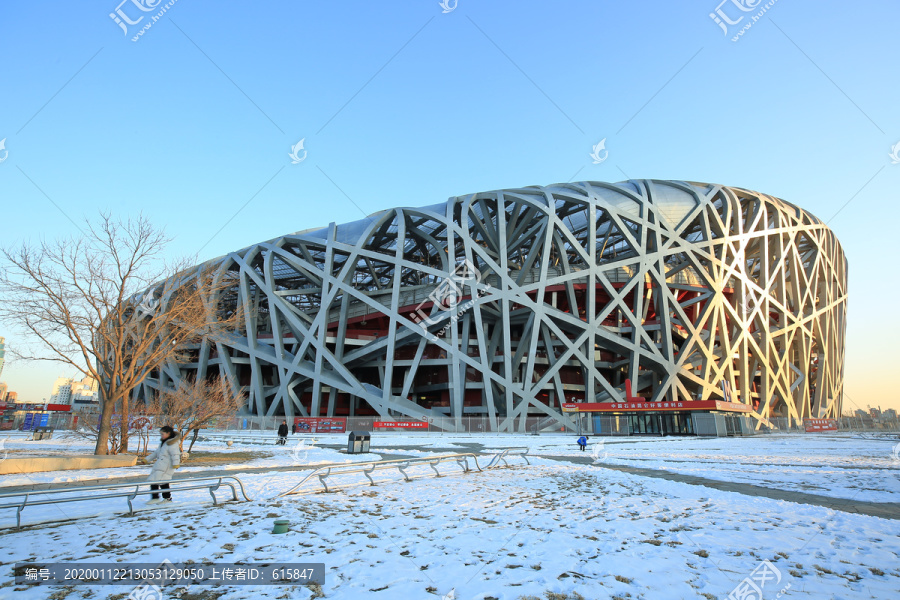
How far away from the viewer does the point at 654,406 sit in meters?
33.5

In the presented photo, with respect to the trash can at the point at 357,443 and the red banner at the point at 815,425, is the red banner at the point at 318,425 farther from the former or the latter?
the red banner at the point at 815,425

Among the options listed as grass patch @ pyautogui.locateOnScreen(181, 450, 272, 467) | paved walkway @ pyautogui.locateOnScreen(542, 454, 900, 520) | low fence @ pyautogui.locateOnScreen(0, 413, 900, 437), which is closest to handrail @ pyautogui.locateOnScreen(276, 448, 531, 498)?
paved walkway @ pyautogui.locateOnScreen(542, 454, 900, 520)

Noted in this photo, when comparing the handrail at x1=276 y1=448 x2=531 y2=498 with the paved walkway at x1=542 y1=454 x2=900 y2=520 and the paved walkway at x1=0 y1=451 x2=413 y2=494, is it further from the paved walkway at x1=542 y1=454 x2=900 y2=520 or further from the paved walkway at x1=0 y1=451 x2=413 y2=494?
the paved walkway at x1=542 y1=454 x2=900 y2=520

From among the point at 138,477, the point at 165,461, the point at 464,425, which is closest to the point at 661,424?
the point at 464,425

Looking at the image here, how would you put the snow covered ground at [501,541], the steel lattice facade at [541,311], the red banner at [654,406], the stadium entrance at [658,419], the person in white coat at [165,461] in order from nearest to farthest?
1. the snow covered ground at [501,541]
2. the person in white coat at [165,461]
3. the red banner at [654,406]
4. the stadium entrance at [658,419]
5. the steel lattice facade at [541,311]

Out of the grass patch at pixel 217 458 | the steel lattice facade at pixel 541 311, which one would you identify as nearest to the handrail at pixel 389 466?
the grass patch at pixel 217 458

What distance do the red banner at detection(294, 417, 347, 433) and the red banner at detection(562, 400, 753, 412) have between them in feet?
55.8

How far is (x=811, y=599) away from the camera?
3.86m

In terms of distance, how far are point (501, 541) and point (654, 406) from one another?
31.3 m

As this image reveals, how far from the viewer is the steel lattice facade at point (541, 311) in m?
37.9

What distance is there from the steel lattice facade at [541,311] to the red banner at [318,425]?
254cm

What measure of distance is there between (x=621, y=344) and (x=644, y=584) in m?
35.7

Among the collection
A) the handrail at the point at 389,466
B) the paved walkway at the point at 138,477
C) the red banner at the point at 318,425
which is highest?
the handrail at the point at 389,466

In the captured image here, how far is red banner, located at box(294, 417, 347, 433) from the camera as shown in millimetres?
36469
